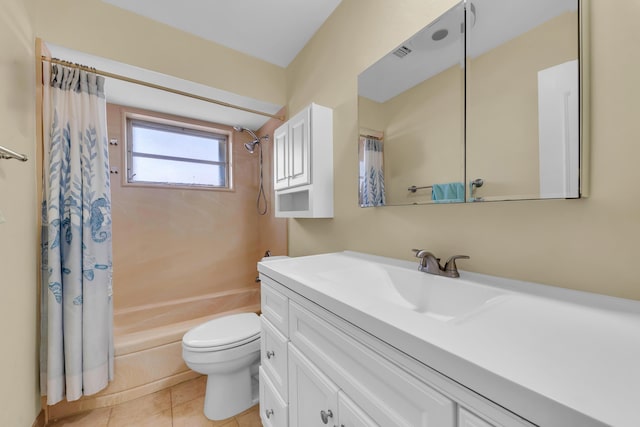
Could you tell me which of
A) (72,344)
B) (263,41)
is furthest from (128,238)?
(263,41)

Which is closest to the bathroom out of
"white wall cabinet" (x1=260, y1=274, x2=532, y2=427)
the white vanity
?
the white vanity

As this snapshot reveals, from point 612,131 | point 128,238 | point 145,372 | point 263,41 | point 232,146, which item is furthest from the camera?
point 232,146

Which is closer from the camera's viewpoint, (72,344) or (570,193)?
(570,193)

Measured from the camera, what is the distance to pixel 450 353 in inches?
15.6

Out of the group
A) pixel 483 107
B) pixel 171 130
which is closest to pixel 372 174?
pixel 483 107

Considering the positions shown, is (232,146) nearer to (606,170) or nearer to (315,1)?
(315,1)

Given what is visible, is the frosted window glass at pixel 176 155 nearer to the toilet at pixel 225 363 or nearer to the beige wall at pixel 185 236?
the beige wall at pixel 185 236

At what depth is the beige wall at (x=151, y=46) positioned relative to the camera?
140cm

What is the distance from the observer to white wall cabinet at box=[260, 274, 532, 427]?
408mm

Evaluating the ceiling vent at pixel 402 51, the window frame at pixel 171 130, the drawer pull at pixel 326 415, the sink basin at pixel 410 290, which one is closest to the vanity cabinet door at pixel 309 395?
the drawer pull at pixel 326 415

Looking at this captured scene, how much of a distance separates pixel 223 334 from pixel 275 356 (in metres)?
0.63

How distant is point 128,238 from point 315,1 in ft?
8.06

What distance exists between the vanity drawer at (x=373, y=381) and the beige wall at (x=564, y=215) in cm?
55

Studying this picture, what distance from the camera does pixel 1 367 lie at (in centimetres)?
98
